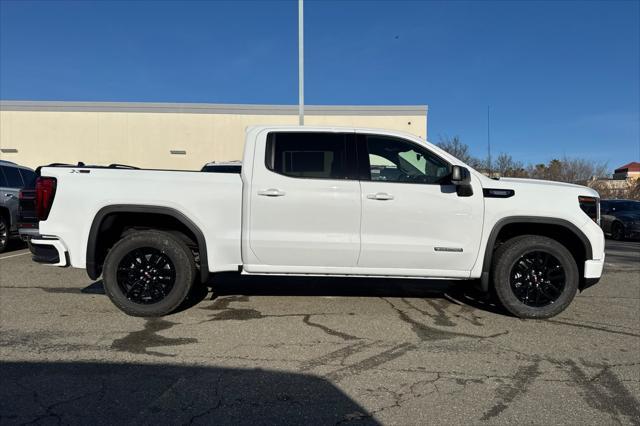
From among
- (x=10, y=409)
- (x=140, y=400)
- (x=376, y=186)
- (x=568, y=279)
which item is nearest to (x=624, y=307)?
(x=568, y=279)

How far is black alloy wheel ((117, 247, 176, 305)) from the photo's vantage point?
4906mm

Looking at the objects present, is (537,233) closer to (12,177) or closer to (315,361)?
(315,361)

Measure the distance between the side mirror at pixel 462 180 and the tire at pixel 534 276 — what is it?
78 cm

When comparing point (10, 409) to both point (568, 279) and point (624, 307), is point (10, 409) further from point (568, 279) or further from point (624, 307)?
point (624, 307)

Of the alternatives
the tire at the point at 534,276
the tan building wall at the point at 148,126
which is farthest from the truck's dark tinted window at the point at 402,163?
the tan building wall at the point at 148,126

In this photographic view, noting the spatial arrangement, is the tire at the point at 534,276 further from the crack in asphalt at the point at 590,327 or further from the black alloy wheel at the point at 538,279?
the crack in asphalt at the point at 590,327

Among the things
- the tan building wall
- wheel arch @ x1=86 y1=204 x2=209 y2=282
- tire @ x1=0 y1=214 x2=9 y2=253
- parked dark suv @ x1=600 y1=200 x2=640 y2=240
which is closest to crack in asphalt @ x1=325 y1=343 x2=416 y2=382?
wheel arch @ x1=86 y1=204 x2=209 y2=282

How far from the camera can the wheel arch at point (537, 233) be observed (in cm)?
491

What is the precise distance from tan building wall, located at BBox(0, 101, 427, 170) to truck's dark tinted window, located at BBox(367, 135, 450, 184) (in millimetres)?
15388

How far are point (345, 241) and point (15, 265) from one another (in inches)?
258

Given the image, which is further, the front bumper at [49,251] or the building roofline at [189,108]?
the building roofline at [189,108]

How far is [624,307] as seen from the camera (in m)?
5.81

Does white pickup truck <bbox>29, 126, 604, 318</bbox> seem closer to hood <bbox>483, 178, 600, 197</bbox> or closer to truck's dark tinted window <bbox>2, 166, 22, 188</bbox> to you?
hood <bbox>483, 178, 600, 197</bbox>

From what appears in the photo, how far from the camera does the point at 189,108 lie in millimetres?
20250
